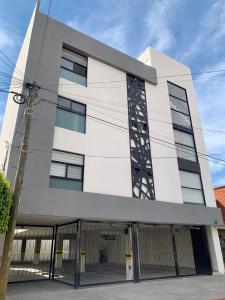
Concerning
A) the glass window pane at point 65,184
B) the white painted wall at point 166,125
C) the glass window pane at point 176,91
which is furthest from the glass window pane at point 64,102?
the glass window pane at point 176,91

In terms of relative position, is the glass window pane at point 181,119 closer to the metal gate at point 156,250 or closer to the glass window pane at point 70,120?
the glass window pane at point 70,120

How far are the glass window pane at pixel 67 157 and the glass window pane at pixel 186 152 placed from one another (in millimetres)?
7280

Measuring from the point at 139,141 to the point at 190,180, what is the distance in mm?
4556

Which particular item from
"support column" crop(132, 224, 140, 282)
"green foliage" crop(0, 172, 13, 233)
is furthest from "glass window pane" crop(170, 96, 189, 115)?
"green foliage" crop(0, 172, 13, 233)

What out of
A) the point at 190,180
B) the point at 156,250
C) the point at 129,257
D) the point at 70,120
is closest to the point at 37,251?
the point at 129,257

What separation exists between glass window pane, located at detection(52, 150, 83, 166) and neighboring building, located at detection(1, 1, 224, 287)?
5 cm

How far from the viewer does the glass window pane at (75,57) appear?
14.6m

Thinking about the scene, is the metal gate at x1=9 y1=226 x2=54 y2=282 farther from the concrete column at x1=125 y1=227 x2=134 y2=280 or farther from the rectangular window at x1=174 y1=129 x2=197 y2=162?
the rectangular window at x1=174 y1=129 x2=197 y2=162

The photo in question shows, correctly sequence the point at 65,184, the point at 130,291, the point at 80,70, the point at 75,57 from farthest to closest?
the point at 75,57, the point at 80,70, the point at 65,184, the point at 130,291

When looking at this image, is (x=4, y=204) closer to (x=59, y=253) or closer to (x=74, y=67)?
(x=59, y=253)

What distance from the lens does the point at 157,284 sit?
38.3ft

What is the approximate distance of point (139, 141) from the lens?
14758 mm

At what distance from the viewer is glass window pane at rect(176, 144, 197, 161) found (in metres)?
16.7

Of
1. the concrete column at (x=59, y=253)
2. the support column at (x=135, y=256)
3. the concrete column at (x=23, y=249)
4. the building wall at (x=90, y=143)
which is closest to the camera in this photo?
the building wall at (x=90, y=143)
